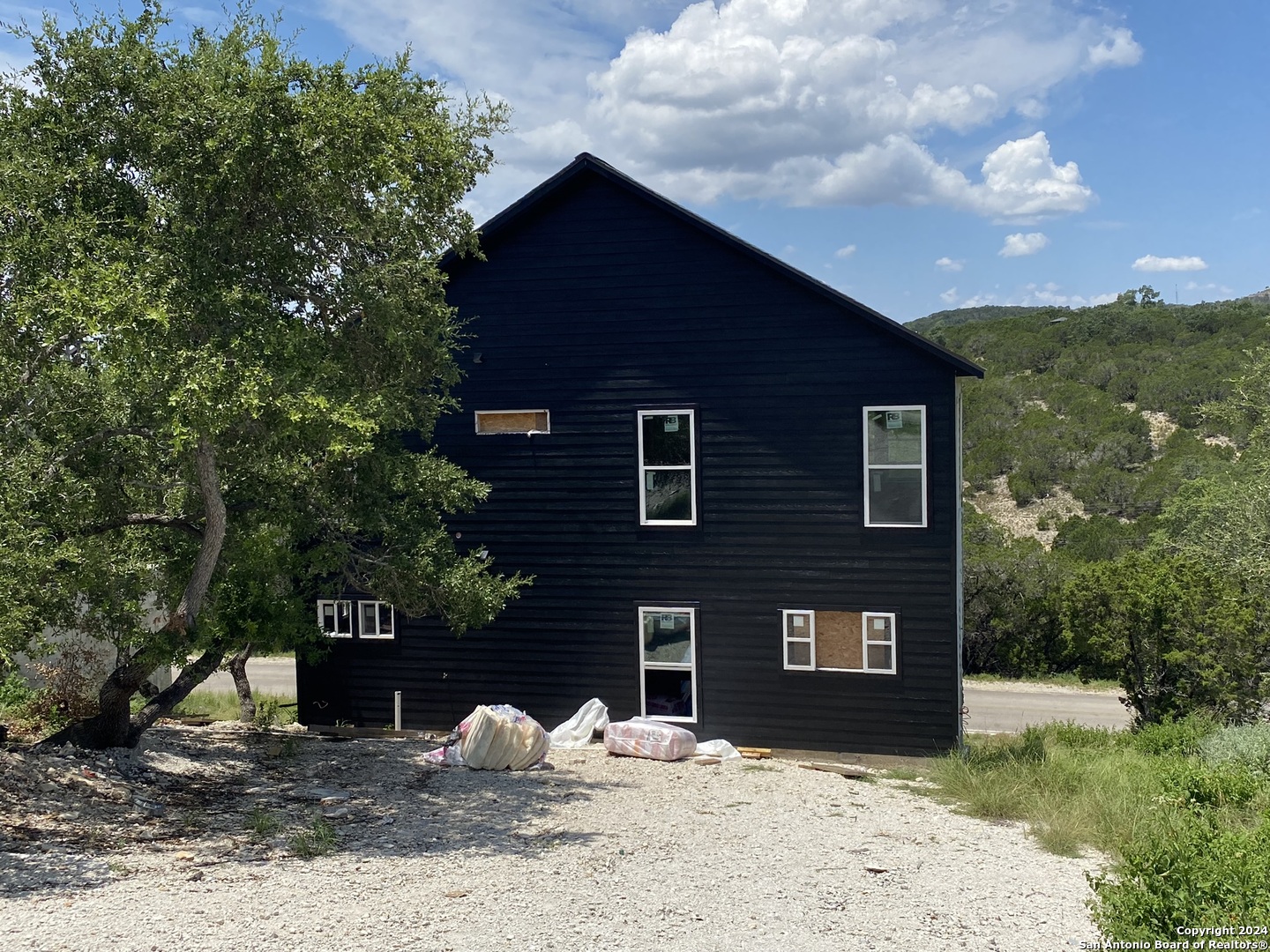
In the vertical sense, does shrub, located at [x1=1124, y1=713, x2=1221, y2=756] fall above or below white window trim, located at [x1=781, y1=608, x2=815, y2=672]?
below

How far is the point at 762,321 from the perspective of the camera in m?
14.2

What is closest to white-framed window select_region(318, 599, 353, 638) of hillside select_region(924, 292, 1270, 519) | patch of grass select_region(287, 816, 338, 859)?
patch of grass select_region(287, 816, 338, 859)

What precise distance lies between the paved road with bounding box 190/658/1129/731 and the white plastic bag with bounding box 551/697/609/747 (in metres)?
8.98

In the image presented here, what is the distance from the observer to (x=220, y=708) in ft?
60.6

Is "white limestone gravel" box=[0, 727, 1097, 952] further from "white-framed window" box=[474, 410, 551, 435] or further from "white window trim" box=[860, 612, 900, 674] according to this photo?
"white-framed window" box=[474, 410, 551, 435]

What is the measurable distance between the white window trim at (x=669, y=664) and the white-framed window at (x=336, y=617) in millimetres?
4665

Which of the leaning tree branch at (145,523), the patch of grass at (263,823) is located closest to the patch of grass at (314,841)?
the patch of grass at (263,823)

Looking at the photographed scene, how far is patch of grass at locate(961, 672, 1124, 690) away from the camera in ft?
85.8

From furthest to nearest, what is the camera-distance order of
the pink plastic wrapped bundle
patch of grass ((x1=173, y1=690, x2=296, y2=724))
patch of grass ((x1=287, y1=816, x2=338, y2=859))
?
patch of grass ((x1=173, y1=690, x2=296, y2=724))
the pink plastic wrapped bundle
patch of grass ((x1=287, y1=816, x2=338, y2=859))

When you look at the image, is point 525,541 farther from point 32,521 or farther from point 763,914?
point 763,914

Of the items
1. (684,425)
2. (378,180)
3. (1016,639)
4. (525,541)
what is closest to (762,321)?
(684,425)

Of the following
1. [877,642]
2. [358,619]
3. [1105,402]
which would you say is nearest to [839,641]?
[877,642]

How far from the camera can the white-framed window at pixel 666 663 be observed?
576 inches

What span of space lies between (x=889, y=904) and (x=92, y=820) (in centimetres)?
690
